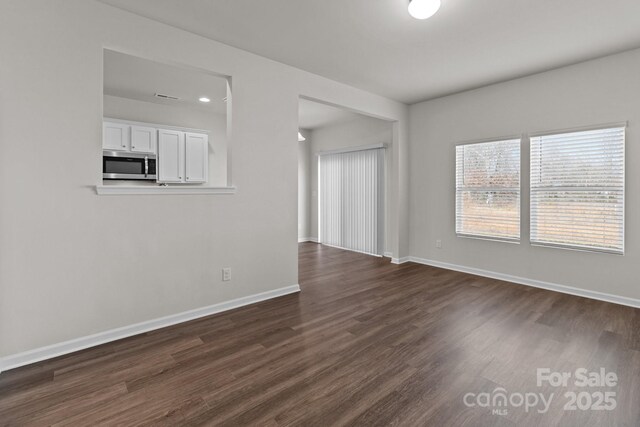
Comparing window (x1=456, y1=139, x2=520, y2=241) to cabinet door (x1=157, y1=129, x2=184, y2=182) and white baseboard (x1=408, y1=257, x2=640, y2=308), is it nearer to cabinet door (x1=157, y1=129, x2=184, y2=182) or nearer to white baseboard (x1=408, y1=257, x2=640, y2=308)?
white baseboard (x1=408, y1=257, x2=640, y2=308)

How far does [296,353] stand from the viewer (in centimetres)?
235

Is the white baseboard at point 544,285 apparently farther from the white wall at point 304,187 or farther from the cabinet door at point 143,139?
the cabinet door at point 143,139

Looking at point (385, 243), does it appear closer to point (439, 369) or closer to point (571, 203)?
point (571, 203)

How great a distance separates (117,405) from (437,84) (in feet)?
15.6

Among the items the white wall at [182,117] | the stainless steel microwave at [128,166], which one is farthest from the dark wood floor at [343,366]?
the white wall at [182,117]

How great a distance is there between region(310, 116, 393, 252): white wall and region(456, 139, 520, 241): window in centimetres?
140

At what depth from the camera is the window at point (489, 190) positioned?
4.20m

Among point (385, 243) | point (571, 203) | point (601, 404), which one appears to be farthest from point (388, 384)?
point (385, 243)

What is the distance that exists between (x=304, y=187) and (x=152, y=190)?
5.04 meters

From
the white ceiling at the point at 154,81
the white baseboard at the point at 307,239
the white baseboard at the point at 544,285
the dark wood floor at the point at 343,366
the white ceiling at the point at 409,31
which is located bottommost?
the dark wood floor at the point at 343,366

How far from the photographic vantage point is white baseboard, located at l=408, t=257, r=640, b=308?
3.38 m

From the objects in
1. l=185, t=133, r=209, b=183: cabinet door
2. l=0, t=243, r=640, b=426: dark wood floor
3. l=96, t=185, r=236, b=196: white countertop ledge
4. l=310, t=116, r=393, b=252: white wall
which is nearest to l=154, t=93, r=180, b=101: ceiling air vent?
l=185, t=133, r=209, b=183: cabinet door

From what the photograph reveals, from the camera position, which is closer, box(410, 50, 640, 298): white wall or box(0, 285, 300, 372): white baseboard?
box(0, 285, 300, 372): white baseboard

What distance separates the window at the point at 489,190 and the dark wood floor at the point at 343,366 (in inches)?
47.4
